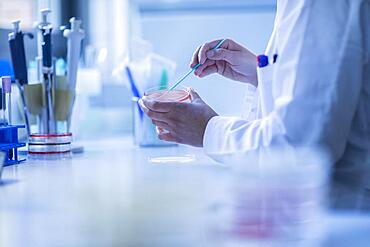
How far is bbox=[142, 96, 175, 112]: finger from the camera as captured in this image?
1193 mm

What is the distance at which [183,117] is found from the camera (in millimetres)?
1174

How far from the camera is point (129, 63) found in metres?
1.80

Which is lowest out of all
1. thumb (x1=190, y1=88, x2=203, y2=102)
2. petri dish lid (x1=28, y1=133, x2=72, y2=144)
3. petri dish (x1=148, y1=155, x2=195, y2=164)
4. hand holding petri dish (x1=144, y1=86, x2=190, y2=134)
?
petri dish (x1=148, y1=155, x2=195, y2=164)

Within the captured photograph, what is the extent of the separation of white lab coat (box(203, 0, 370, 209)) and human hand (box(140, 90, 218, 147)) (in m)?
0.18

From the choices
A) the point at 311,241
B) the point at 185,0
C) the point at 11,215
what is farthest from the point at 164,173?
the point at 185,0

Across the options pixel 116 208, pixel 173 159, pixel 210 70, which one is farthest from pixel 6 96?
pixel 116 208

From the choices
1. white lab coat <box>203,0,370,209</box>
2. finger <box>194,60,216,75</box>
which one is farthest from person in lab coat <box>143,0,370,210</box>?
finger <box>194,60,216,75</box>

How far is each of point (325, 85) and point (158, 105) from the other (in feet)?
Answer: 1.37

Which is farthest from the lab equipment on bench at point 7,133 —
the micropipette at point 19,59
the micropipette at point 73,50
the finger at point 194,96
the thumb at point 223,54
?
the thumb at point 223,54

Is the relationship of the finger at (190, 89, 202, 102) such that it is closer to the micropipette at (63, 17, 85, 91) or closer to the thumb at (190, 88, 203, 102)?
the thumb at (190, 88, 203, 102)

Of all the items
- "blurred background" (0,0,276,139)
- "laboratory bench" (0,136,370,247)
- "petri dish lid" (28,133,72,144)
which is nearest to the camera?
"laboratory bench" (0,136,370,247)

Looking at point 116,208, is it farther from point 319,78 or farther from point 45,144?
point 45,144

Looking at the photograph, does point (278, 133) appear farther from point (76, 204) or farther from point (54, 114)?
point (54, 114)

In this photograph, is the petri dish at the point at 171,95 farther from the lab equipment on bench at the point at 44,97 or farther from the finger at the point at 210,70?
the lab equipment on bench at the point at 44,97
